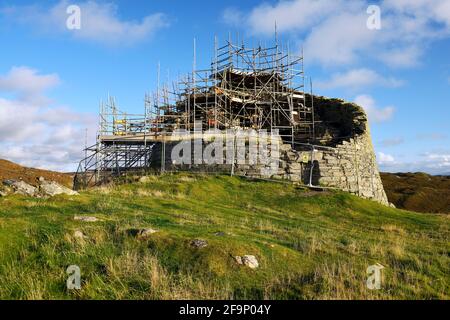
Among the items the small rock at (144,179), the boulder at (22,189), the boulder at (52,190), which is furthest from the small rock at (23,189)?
the small rock at (144,179)

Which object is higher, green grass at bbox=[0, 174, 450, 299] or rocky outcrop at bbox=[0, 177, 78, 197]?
rocky outcrop at bbox=[0, 177, 78, 197]

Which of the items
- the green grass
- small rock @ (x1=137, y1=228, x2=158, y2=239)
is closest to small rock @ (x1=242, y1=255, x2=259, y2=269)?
the green grass

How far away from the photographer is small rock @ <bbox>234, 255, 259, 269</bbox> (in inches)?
288

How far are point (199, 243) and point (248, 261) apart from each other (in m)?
1.17

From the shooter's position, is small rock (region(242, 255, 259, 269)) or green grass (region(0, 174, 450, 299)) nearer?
green grass (region(0, 174, 450, 299))

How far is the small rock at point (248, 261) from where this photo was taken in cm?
732

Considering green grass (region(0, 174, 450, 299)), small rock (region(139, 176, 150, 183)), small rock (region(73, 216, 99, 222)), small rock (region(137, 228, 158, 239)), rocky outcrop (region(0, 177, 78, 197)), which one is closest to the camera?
green grass (region(0, 174, 450, 299))

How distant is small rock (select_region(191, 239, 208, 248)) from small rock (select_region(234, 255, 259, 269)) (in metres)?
0.80

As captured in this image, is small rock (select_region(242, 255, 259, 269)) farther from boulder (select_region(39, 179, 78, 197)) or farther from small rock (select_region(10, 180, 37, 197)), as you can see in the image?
small rock (select_region(10, 180, 37, 197))

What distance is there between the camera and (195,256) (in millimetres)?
7508

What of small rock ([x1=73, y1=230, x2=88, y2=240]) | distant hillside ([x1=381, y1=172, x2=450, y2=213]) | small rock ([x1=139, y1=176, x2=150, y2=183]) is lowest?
distant hillside ([x1=381, y1=172, x2=450, y2=213])
